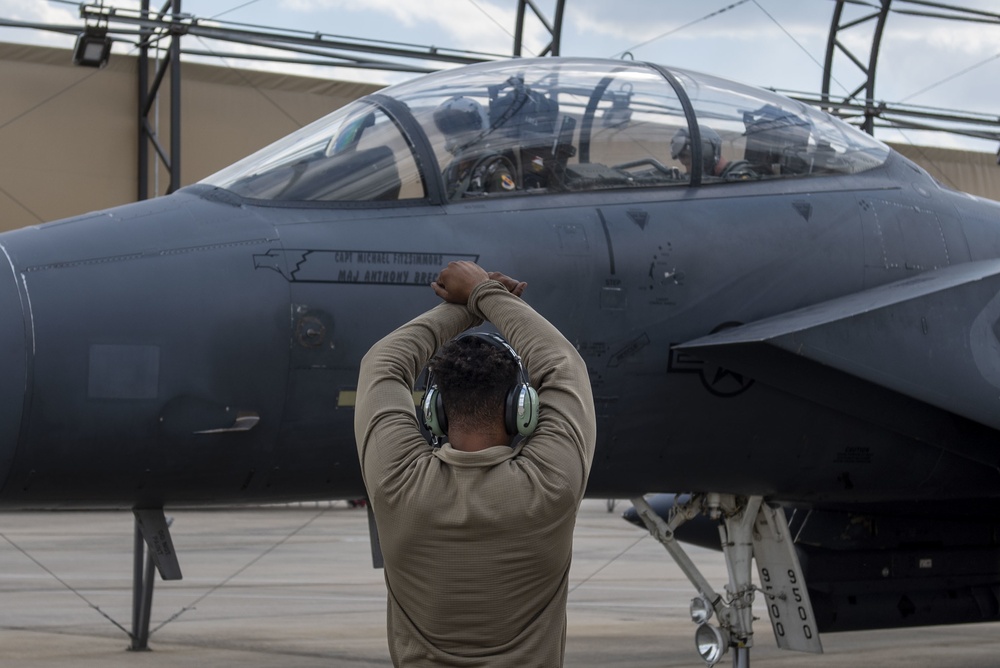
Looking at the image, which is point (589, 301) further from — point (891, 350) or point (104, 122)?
point (104, 122)

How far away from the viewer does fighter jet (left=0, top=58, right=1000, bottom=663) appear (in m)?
4.34

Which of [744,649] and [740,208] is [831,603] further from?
[740,208]

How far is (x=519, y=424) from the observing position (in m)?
2.52

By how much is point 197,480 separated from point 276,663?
13.3 ft

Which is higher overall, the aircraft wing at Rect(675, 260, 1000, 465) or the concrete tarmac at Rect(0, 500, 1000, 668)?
the aircraft wing at Rect(675, 260, 1000, 465)

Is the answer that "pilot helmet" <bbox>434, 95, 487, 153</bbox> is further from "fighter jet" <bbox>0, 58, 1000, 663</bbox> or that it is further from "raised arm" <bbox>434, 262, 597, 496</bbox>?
"raised arm" <bbox>434, 262, 597, 496</bbox>

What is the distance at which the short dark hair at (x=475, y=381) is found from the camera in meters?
2.55

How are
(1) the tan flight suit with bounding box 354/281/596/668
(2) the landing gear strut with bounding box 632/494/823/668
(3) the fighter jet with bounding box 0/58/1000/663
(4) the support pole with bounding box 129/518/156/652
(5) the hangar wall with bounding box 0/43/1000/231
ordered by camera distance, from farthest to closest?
(5) the hangar wall with bounding box 0/43/1000/231 < (4) the support pole with bounding box 129/518/156/652 < (2) the landing gear strut with bounding box 632/494/823/668 < (3) the fighter jet with bounding box 0/58/1000/663 < (1) the tan flight suit with bounding box 354/281/596/668

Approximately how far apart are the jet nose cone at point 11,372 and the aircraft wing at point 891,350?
8.10ft

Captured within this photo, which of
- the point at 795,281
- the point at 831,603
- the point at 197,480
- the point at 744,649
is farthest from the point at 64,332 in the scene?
the point at 831,603

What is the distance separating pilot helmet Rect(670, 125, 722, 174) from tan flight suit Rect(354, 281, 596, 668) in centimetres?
318

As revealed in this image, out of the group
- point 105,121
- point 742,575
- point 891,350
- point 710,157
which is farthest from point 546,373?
point 105,121

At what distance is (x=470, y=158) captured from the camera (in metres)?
5.23

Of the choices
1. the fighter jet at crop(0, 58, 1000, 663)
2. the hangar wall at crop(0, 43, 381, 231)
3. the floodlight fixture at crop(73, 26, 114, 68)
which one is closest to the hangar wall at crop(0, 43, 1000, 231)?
the hangar wall at crop(0, 43, 381, 231)
